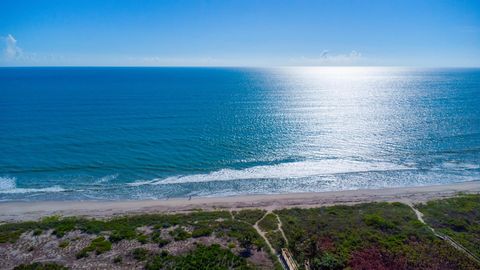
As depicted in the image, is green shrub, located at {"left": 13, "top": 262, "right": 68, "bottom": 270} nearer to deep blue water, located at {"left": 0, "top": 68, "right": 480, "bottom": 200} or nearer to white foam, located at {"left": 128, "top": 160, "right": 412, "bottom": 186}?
deep blue water, located at {"left": 0, "top": 68, "right": 480, "bottom": 200}

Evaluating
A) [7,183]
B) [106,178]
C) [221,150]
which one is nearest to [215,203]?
[221,150]

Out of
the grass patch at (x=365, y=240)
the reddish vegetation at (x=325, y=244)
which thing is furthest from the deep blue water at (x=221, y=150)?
the reddish vegetation at (x=325, y=244)

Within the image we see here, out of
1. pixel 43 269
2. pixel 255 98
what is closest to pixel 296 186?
pixel 43 269

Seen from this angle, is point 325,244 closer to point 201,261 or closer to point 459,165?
point 201,261

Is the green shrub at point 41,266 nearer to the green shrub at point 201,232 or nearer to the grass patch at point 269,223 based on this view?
the green shrub at point 201,232

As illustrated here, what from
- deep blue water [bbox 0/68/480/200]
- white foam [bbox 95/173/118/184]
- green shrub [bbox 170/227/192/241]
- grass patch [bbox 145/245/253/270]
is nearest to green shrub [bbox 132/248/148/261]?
grass patch [bbox 145/245/253/270]

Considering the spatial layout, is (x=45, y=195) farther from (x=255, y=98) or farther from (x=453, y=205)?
(x=255, y=98)
